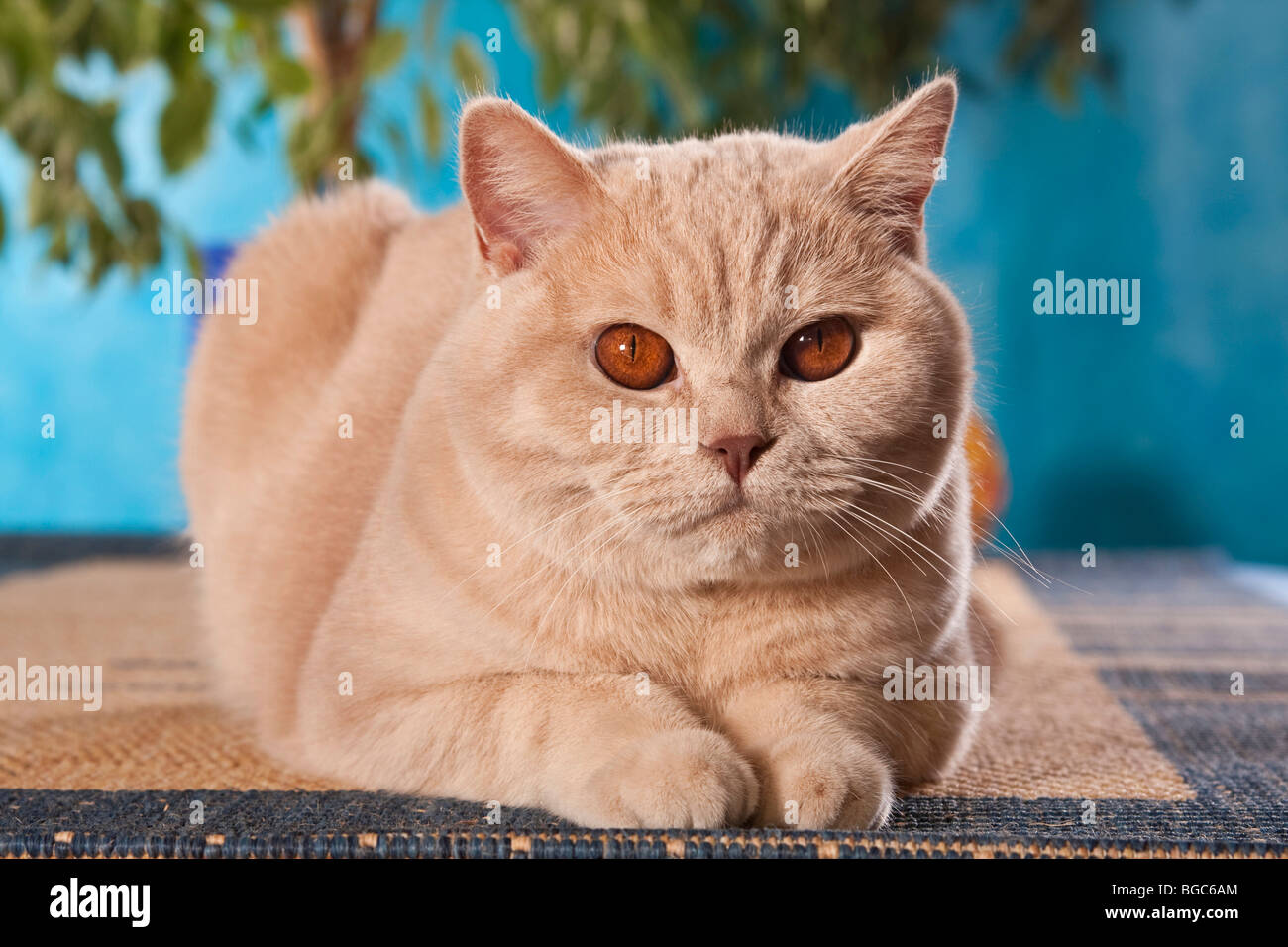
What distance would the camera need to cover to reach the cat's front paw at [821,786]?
979 millimetres

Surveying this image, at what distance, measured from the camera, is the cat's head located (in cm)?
100

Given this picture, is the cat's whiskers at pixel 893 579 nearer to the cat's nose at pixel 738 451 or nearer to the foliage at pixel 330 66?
the cat's nose at pixel 738 451

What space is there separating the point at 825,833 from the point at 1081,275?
3.51 metres

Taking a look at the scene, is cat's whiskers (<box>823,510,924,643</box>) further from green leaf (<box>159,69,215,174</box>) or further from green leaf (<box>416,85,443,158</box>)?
green leaf (<box>416,85,443,158</box>)

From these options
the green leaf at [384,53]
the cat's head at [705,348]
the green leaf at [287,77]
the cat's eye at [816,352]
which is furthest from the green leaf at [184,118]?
the cat's eye at [816,352]

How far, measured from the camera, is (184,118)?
2.27 m

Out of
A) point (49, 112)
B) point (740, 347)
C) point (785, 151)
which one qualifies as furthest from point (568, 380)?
point (49, 112)

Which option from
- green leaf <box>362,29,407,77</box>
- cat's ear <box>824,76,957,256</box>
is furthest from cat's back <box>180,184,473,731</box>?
green leaf <box>362,29,407,77</box>

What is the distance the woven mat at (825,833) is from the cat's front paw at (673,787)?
3cm

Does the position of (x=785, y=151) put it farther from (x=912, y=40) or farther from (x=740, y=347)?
(x=912, y=40)

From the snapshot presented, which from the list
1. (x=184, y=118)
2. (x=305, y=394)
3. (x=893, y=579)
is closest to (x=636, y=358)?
(x=893, y=579)
